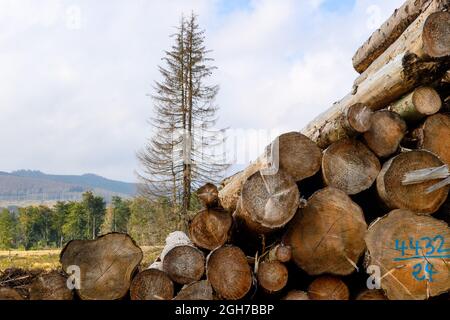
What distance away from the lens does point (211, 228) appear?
3926 mm

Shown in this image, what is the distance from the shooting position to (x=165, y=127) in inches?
827

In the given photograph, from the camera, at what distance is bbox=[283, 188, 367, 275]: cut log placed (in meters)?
3.63

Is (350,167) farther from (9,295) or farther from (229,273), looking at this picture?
(9,295)

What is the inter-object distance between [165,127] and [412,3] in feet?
53.8

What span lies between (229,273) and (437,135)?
6.89ft

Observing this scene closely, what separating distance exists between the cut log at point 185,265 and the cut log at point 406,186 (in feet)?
5.07

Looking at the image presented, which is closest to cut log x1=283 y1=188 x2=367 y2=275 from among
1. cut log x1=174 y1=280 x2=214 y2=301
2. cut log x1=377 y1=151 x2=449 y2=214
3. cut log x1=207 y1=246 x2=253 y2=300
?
cut log x1=377 y1=151 x2=449 y2=214

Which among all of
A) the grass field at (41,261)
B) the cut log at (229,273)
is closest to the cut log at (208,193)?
the cut log at (229,273)

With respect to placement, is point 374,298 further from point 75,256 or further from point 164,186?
point 164,186

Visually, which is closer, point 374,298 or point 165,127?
point 374,298

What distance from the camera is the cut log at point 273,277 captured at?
11.6 ft

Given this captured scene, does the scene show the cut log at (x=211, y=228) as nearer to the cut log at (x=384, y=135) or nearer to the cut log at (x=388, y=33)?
the cut log at (x=384, y=135)

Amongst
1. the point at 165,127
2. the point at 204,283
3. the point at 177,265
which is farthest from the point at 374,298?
the point at 165,127
